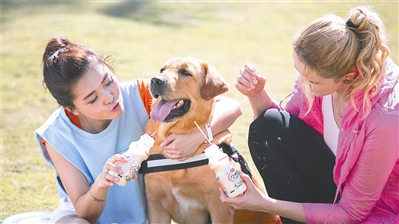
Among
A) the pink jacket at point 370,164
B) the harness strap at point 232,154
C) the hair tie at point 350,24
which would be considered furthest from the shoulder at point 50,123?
the hair tie at point 350,24

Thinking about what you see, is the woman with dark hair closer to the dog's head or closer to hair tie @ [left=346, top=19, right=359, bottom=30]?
the dog's head

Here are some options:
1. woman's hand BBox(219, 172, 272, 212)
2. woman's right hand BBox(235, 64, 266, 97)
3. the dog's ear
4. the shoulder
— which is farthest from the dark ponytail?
woman's hand BBox(219, 172, 272, 212)

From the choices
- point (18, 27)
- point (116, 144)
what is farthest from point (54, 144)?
point (18, 27)

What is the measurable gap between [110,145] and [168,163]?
38cm

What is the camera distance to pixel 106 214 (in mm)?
3488

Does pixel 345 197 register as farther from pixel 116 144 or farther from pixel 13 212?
pixel 13 212

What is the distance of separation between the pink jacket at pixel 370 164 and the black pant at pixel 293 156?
29 cm

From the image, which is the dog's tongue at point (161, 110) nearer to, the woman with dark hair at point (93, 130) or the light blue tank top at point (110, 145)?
the woman with dark hair at point (93, 130)

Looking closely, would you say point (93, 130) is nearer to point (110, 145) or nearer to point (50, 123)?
point (110, 145)

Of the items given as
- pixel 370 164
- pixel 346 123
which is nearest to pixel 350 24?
pixel 346 123

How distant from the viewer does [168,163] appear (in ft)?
10.7

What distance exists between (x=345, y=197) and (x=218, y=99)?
110cm

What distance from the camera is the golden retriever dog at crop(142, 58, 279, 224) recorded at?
323 centimetres

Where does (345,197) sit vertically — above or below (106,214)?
above
